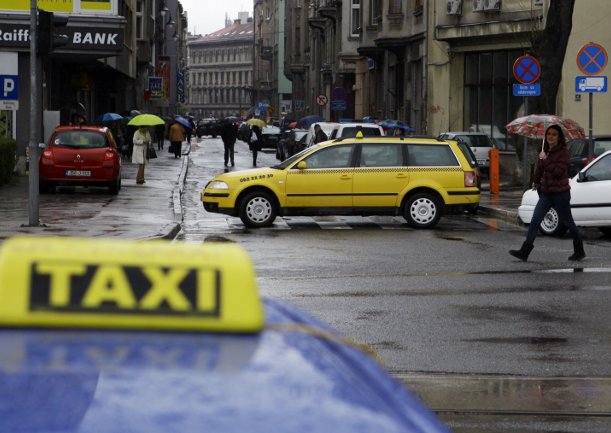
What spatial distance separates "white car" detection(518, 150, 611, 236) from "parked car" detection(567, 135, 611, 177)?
7.19 meters

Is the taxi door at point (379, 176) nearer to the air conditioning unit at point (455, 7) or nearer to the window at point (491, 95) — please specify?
the window at point (491, 95)

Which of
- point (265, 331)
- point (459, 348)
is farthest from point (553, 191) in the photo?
point (265, 331)

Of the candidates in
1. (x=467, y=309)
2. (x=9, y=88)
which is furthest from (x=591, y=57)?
(x=467, y=309)

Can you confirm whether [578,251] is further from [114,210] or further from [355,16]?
[355,16]

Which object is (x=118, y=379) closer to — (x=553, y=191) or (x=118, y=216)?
(x=553, y=191)

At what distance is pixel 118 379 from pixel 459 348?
7895mm

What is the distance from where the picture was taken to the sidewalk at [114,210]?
759 inches

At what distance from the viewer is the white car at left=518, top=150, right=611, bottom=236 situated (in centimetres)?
1894

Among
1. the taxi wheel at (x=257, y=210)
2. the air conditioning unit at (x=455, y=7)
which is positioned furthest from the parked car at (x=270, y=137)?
the taxi wheel at (x=257, y=210)

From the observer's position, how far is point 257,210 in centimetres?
2161

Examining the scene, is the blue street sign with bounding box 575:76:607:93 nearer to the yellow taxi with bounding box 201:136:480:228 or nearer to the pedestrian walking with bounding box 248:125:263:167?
the yellow taxi with bounding box 201:136:480:228

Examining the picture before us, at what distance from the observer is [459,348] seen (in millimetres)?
9359

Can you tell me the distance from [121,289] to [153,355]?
0.34 feet

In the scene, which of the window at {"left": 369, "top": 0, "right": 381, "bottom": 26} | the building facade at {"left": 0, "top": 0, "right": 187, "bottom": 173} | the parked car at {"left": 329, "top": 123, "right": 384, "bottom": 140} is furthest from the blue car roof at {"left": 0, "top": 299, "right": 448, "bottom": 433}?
the window at {"left": 369, "top": 0, "right": 381, "bottom": 26}
